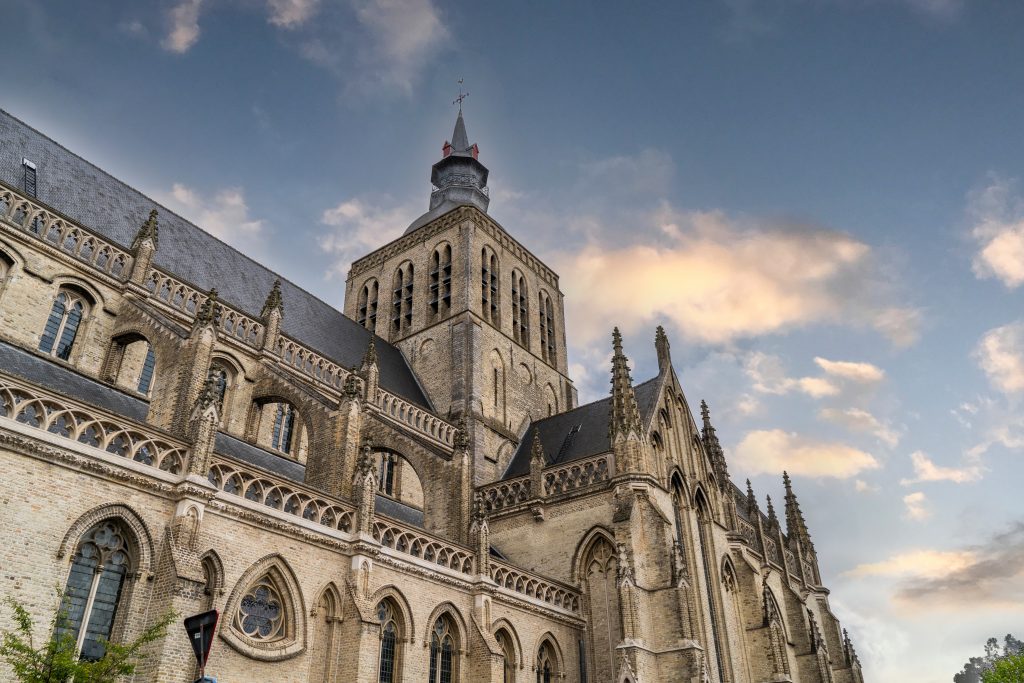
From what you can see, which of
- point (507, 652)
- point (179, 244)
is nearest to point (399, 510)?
point (507, 652)

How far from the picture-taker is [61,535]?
12305 mm

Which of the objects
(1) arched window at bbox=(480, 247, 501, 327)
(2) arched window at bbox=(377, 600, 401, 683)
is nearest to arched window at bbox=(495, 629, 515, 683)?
(2) arched window at bbox=(377, 600, 401, 683)

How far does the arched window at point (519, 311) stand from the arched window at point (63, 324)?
775 inches

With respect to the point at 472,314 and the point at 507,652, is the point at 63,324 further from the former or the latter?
the point at 472,314

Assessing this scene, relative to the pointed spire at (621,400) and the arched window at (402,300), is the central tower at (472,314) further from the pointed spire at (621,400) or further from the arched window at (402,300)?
the pointed spire at (621,400)

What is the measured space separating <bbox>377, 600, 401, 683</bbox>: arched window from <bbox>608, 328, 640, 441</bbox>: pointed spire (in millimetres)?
9437

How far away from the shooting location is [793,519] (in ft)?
132

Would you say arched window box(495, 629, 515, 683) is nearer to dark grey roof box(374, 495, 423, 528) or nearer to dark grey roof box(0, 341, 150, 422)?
dark grey roof box(374, 495, 423, 528)

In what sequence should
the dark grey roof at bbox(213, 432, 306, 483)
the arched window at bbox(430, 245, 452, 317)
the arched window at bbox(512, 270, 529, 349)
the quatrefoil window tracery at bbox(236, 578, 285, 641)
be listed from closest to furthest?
the quatrefoil window tracery at bbox(236, 578, 285, 641), the dark grey roof at bbox(213, 432, 306, 483), the arched window at bbox(430, 245, 452, 317), the arched window at bbox(512, 270, 529, 349)

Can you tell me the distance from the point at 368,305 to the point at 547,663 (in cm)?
2153

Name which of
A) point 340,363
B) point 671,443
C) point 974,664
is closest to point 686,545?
point 671,443

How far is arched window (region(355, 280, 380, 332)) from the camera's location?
126 feet

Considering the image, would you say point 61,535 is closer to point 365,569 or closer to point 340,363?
point 365,569

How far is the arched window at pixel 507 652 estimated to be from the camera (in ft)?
67.1
